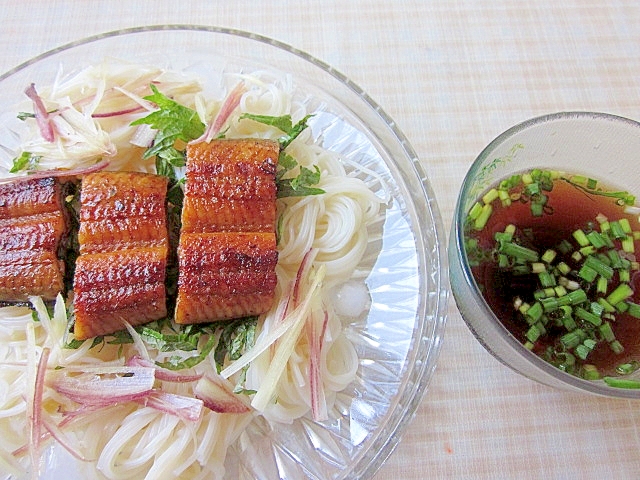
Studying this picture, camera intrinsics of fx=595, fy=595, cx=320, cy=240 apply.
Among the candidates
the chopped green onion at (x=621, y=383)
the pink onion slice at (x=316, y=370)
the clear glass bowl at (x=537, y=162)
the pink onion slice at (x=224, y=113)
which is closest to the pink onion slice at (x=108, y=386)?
the pink onion slice at (x=316, y=370)

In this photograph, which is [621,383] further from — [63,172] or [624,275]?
[63,172]

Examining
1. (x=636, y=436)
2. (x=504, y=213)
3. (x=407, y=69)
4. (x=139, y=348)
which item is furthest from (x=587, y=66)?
(x=139, y=348)

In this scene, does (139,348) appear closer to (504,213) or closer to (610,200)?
(504,213)

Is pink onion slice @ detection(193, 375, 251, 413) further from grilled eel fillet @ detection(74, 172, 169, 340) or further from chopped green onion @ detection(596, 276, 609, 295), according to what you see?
chopped green onion @ detection(596, 276, 609, 295)

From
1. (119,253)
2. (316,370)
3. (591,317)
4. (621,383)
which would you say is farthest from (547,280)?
(119,253)

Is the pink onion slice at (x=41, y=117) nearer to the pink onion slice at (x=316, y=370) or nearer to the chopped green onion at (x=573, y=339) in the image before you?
the pink onion slice at (x=316, y=370)

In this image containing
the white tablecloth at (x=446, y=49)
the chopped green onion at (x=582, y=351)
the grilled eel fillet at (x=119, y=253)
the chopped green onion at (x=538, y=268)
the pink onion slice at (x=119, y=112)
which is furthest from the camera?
the white tablecloth at (x=446, y=49)
